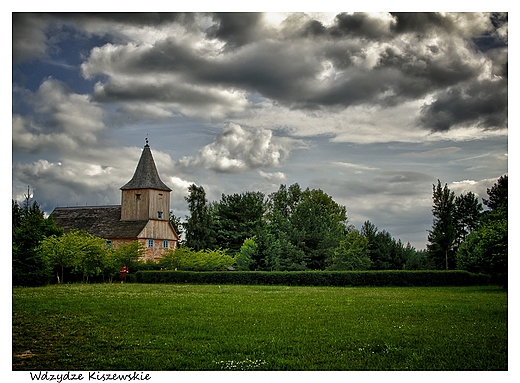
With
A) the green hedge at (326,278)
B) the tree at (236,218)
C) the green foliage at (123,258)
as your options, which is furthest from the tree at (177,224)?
the green hedge at (326,278)

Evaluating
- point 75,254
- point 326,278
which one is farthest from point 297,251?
point 75,254

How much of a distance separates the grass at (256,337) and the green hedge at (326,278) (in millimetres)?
14800

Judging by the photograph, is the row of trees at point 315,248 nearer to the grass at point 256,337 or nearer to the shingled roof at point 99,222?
the shingled roof at point 99,222

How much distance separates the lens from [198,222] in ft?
184

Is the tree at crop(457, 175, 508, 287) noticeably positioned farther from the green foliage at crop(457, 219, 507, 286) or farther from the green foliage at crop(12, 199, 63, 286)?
the green foliage at crop(12, 199, 63, 286)

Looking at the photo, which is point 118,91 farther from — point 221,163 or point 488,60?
point 488,60

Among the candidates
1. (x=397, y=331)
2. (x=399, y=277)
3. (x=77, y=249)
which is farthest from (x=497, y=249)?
(x=77, y=249)

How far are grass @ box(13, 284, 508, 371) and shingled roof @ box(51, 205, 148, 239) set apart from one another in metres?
33.7

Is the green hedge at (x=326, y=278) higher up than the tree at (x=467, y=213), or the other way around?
the tree at (x=467, y=213)

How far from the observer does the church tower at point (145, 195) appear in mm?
51281

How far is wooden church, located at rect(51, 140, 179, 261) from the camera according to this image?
1981 inches

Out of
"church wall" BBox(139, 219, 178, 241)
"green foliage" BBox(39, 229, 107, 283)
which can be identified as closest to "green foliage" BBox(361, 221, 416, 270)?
"green foliage" BBox(39, 229, 107, 283)

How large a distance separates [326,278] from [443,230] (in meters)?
9.74

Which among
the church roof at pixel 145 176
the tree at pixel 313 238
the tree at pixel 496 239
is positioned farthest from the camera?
the church roof at pixel 145 176
